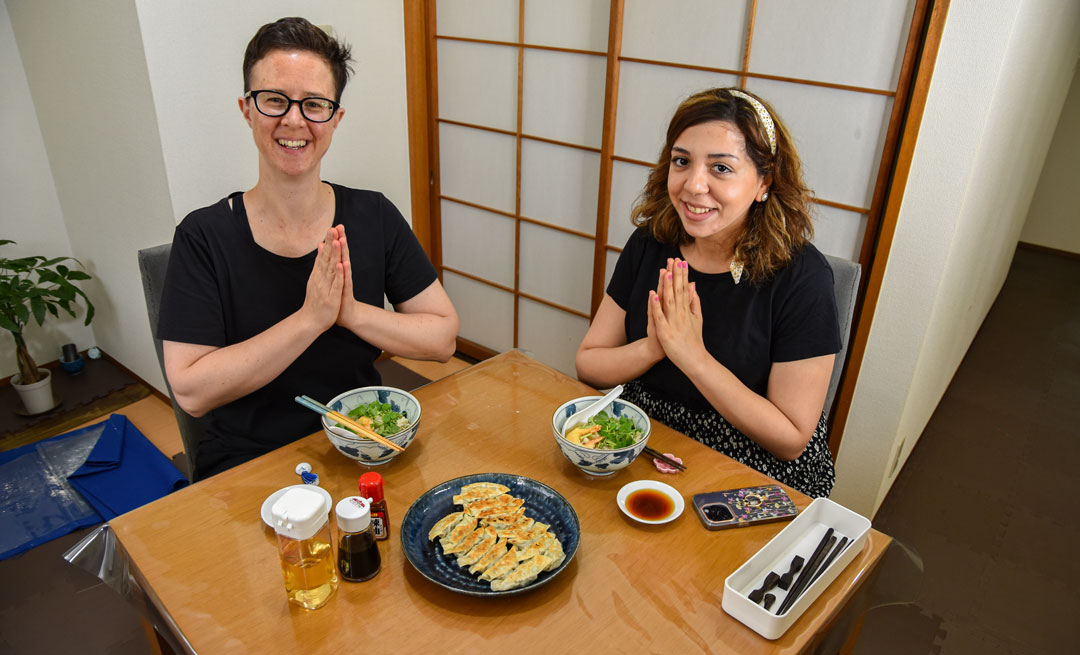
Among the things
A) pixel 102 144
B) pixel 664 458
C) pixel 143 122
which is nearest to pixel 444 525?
pixel 664 458

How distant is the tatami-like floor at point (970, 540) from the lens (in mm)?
2023

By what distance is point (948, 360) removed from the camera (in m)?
3.04

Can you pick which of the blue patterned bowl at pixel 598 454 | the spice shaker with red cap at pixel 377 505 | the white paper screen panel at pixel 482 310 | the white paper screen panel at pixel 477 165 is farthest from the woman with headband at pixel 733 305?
the white paper screen panel at pixel 482 310

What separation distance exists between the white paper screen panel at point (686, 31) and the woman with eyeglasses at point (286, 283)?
1.35m

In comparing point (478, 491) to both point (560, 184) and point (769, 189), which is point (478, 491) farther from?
point (560, 184)

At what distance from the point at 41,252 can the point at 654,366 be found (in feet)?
9.83

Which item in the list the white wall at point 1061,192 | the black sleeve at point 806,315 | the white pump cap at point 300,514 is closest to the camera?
the white pump cap at point 300,514

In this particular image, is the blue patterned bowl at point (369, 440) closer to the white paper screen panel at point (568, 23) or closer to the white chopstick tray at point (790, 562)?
the white chopstick tray at point (790, 562)

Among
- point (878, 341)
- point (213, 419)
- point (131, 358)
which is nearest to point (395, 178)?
point (131, 358)

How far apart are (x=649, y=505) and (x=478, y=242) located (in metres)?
2.48

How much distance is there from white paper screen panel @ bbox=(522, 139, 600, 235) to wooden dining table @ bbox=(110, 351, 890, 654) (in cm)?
174

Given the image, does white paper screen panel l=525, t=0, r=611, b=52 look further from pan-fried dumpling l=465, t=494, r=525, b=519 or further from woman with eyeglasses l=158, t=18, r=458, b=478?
pan-fried dumpling l=465, t=494, r=525, b=519

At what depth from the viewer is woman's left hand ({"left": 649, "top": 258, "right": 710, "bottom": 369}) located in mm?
1456

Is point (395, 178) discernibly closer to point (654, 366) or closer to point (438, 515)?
point (654, 366)
